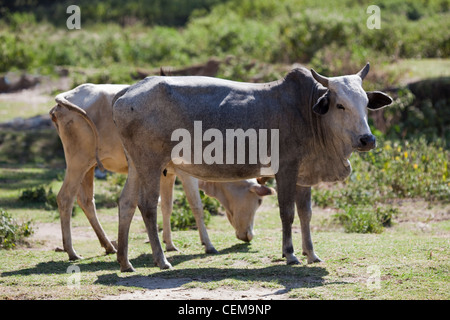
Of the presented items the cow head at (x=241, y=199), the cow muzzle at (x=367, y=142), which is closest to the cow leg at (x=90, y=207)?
the cow head at (x=241, y=199)

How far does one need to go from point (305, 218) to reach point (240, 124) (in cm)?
132

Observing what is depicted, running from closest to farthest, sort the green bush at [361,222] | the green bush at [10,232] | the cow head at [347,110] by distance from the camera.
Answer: the cow head at [347,110]
the green bush at [10,232]
the green bush at [361,222]

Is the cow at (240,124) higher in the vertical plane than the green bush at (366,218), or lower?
higher

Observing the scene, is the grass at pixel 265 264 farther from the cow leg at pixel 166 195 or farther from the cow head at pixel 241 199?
the cow leg at pixel 166 195

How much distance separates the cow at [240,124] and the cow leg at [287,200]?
1cm

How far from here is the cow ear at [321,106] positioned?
7.23m

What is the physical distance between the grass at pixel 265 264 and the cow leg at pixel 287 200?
7.0 inches

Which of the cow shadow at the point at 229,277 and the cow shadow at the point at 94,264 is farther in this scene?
the cow shadow at the point at 94,264

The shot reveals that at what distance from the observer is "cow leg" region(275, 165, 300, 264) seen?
746 centimetres

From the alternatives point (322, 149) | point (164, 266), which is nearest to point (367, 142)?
point (322, 149)

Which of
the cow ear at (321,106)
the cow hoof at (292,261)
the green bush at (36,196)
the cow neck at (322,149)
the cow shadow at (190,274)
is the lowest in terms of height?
the cow shadow at (190,274)

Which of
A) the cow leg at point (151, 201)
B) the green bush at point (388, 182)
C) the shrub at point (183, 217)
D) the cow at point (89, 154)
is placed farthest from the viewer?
the green bush at point (388, 182)

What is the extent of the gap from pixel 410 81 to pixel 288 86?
10810 mm
